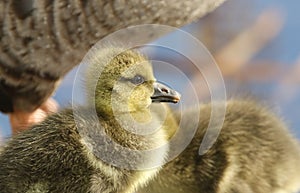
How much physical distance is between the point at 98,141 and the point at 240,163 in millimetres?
380

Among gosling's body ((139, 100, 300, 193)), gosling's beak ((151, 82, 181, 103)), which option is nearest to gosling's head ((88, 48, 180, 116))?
gosling's beak ((151, 82, 181, 103))

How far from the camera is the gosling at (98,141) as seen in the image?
2207 millimetres

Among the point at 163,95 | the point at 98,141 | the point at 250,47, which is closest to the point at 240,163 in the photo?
the point at 163,95

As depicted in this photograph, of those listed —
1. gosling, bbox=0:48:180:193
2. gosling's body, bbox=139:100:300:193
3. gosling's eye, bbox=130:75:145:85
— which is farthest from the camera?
gosling's body, bbox=139:100:300:193

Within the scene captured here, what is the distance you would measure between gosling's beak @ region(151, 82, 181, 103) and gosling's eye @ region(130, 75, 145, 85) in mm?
30

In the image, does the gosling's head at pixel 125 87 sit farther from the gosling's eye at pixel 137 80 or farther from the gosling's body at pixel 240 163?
the gosling's body at pixel 240 163

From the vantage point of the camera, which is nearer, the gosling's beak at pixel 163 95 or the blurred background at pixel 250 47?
the gosling's beak at pixel 163 95

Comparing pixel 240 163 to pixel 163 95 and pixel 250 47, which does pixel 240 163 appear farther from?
pixel 250 47

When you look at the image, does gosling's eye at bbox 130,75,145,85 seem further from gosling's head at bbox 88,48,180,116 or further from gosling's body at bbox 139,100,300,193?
gosling's body at bbox 139,100,300,193

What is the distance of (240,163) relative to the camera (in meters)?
2.49

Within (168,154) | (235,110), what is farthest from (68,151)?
(235,110)

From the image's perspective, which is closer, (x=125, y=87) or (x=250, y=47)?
(x=125, y=87)

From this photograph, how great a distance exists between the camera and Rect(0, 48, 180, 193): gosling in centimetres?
221

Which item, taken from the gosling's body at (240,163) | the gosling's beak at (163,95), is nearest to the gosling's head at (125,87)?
the gosling's beak at (163,95)
